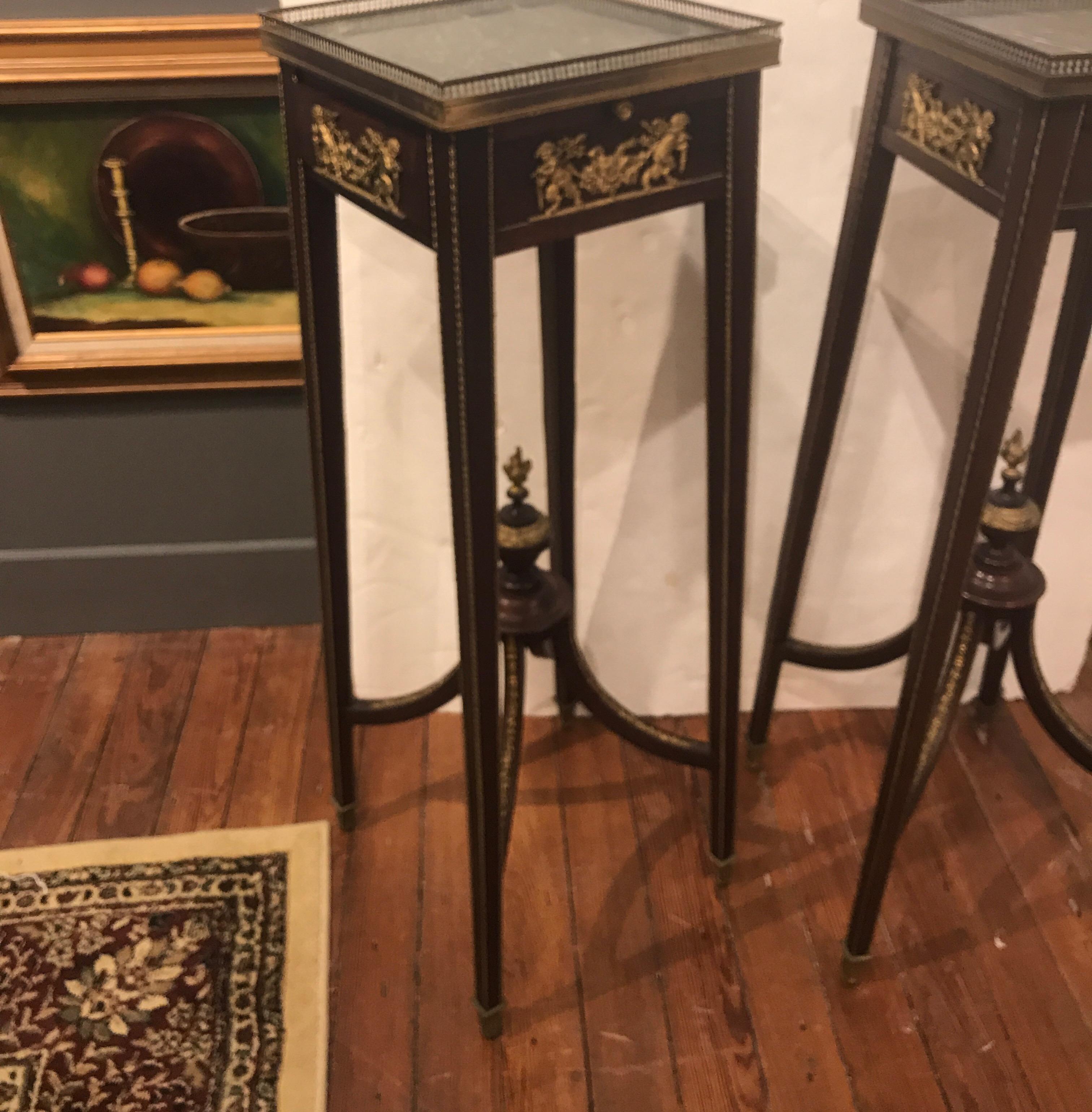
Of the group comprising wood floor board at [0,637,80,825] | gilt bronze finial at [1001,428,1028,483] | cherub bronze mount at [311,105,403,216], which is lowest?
wood floor board at [0,637,80,825]

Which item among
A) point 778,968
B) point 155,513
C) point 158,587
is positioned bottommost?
point 778,968

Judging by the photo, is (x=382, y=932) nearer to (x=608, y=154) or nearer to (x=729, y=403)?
(x=729, y=403)

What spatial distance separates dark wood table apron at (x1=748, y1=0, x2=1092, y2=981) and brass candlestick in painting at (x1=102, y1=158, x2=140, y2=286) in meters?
0.95

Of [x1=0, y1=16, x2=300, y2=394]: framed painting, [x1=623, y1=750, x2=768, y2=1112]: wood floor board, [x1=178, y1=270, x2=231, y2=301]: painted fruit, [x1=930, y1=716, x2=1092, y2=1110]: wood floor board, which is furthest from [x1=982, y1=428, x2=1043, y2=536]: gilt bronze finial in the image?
[x1=178, y1=270, x2=231, y2=301]: painted fruit

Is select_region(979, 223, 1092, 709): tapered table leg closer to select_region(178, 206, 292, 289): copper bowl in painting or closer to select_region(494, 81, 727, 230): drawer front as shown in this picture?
select_region(494, 81, 727, 230): drawer front

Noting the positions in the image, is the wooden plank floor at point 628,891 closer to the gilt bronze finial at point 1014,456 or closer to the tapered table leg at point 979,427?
the tapered table leg at point 979,427

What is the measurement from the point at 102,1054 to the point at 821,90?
1.36 m

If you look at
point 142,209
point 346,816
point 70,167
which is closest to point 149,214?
point 142,209

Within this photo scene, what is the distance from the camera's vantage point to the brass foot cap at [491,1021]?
4.20 ft

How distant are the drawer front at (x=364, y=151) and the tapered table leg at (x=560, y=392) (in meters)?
0.28

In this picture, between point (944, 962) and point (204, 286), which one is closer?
point (944, 962)

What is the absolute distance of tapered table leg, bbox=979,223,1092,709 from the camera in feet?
4.25

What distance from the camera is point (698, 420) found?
1472mm

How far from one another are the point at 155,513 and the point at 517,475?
2.75 ft
